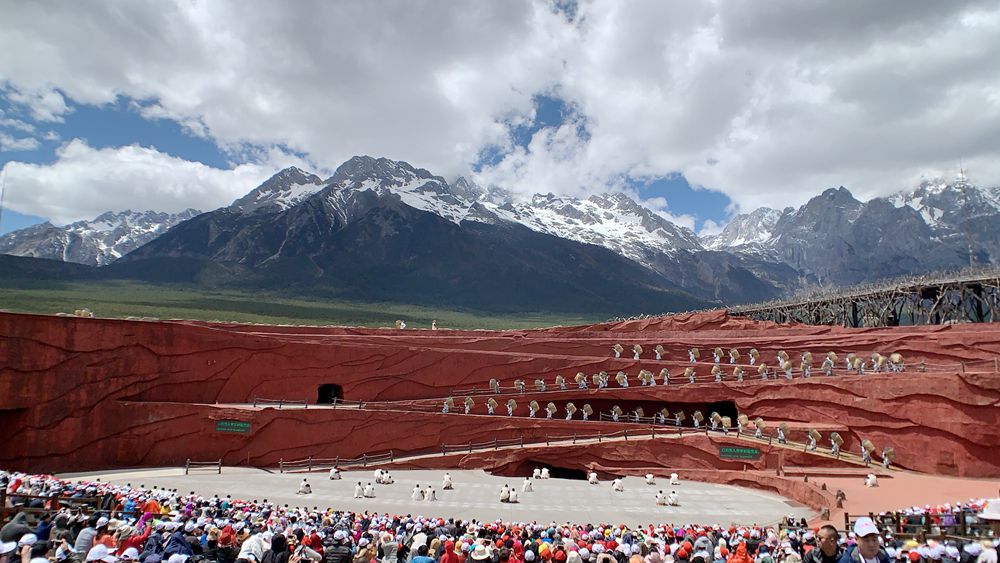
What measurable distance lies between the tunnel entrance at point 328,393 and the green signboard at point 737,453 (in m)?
21.5

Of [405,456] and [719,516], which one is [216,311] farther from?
[719,516]

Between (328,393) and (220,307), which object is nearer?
(328,393)

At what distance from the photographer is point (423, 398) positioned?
37.4 meters

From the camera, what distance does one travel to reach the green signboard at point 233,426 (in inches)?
1186

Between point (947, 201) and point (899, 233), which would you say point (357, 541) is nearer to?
point (899, 233)

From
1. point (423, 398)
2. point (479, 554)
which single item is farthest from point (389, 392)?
point (479, 554)

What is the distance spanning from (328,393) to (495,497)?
56.6 ft

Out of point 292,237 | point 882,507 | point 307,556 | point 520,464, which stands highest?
point 292,237

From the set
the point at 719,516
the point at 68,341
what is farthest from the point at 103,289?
the point at 719,516

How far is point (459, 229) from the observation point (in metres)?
160

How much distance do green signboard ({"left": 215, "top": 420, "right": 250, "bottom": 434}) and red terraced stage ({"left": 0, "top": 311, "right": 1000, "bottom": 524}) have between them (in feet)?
0.17

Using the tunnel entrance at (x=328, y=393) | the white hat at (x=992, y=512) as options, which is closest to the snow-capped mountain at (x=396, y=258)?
the tunnel entrance at (x=328, y=393)

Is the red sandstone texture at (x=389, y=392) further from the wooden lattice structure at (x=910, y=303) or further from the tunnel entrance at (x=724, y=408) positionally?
the wooden lattice structure at (x=910, y=303)

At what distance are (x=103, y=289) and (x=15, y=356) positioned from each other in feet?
255
